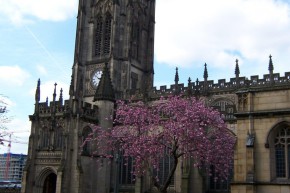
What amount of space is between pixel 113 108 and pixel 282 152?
2684 cm

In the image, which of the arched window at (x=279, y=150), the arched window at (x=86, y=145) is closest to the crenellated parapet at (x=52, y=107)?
the arched window at (x=86, y=145)

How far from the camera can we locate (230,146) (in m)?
32.2

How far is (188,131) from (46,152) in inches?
850

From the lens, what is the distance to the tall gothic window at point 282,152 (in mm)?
22578

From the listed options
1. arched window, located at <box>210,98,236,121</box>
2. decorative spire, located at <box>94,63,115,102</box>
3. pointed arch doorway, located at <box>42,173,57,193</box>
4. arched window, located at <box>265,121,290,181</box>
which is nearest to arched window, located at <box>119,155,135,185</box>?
decorative spire, located at <box>94,63,115,102</box>

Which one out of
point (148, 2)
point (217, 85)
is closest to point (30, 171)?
point (217, 85)

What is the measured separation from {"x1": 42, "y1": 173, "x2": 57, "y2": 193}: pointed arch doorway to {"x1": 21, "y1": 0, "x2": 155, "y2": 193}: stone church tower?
0.17 feet

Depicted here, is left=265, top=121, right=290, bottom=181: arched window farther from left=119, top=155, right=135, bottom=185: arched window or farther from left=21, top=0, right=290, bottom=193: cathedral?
left=119, top=155, right=135, bottom=185: arched window

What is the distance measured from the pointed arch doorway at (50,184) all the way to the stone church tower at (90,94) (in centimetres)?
5

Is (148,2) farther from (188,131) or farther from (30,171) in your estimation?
(188,131)

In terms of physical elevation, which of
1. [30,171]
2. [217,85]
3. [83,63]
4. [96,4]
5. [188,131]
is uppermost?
[96,4]

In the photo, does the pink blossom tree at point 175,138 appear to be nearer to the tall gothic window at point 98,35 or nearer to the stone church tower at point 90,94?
the stone church tower at point 90,94

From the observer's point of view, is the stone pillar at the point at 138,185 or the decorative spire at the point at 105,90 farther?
the decorative spire at the point at 105,90

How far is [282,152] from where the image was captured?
2281cm
